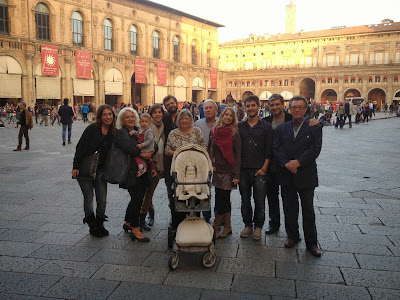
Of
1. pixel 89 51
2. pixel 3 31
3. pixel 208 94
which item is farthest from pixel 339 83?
pixel 3 31

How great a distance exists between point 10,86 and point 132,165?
94.9 feet

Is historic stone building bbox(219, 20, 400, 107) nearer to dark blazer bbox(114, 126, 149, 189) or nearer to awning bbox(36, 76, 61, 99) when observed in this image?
awning bbox(36, 76, 61, 99)

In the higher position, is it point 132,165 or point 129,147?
point 129,147

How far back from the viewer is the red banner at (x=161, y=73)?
4000cm

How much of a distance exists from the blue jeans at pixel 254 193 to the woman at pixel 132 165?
117 cm

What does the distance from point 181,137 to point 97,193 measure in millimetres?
1277

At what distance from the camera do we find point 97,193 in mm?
4395

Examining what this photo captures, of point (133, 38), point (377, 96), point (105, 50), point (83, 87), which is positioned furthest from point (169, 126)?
point (377, 96)

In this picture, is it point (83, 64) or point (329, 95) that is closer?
point (83, 64)

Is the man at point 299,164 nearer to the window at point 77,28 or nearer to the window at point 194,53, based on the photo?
the window at point 77,28

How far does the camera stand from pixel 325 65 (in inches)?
2402

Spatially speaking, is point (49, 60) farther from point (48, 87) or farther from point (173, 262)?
point (173, 262)

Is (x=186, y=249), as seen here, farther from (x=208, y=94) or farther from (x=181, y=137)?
(x=208, y=94)

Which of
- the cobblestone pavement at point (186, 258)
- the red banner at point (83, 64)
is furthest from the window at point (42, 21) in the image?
the cobblestone pavement at point (186, 258)
